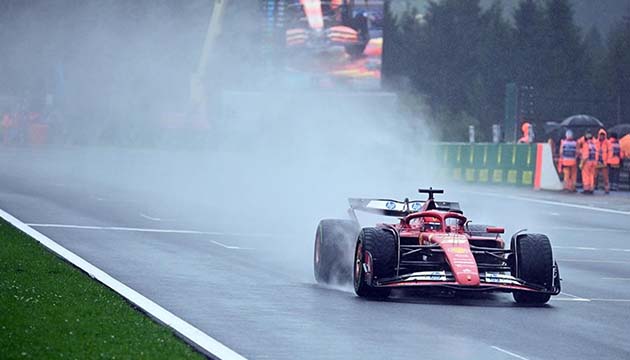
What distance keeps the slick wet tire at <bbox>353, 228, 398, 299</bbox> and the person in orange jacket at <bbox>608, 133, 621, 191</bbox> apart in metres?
30.6

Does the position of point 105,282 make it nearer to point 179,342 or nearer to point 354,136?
point 179,342

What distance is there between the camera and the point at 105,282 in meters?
17.0

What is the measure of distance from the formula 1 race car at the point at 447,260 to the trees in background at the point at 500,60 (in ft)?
269

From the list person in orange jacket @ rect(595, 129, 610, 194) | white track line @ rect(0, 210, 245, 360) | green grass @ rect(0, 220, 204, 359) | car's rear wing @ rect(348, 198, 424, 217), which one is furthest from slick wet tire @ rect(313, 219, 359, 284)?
person in orange jacket @ rect(595, 129, 610, 194)

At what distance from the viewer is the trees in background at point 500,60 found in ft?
354

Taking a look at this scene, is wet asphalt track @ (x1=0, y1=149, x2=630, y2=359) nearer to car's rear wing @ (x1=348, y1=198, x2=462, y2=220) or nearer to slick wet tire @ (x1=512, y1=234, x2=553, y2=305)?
slick wet tire @ (x1=512, y1=234, x2=553, y2=305)

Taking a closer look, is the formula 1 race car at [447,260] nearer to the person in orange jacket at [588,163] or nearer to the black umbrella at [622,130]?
the person in orange jacket at [588,163]

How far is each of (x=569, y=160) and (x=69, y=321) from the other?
33295 mm

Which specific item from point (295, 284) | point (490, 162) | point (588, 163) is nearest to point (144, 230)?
point (295, 284)

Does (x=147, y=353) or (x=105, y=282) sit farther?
(x=105, y=282)

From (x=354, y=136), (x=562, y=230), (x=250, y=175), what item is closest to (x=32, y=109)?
(x=250, y=175)

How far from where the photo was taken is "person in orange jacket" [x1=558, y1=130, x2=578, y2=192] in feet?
147

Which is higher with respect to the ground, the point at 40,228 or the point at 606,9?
the point at 606,9

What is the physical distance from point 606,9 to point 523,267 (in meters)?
118
